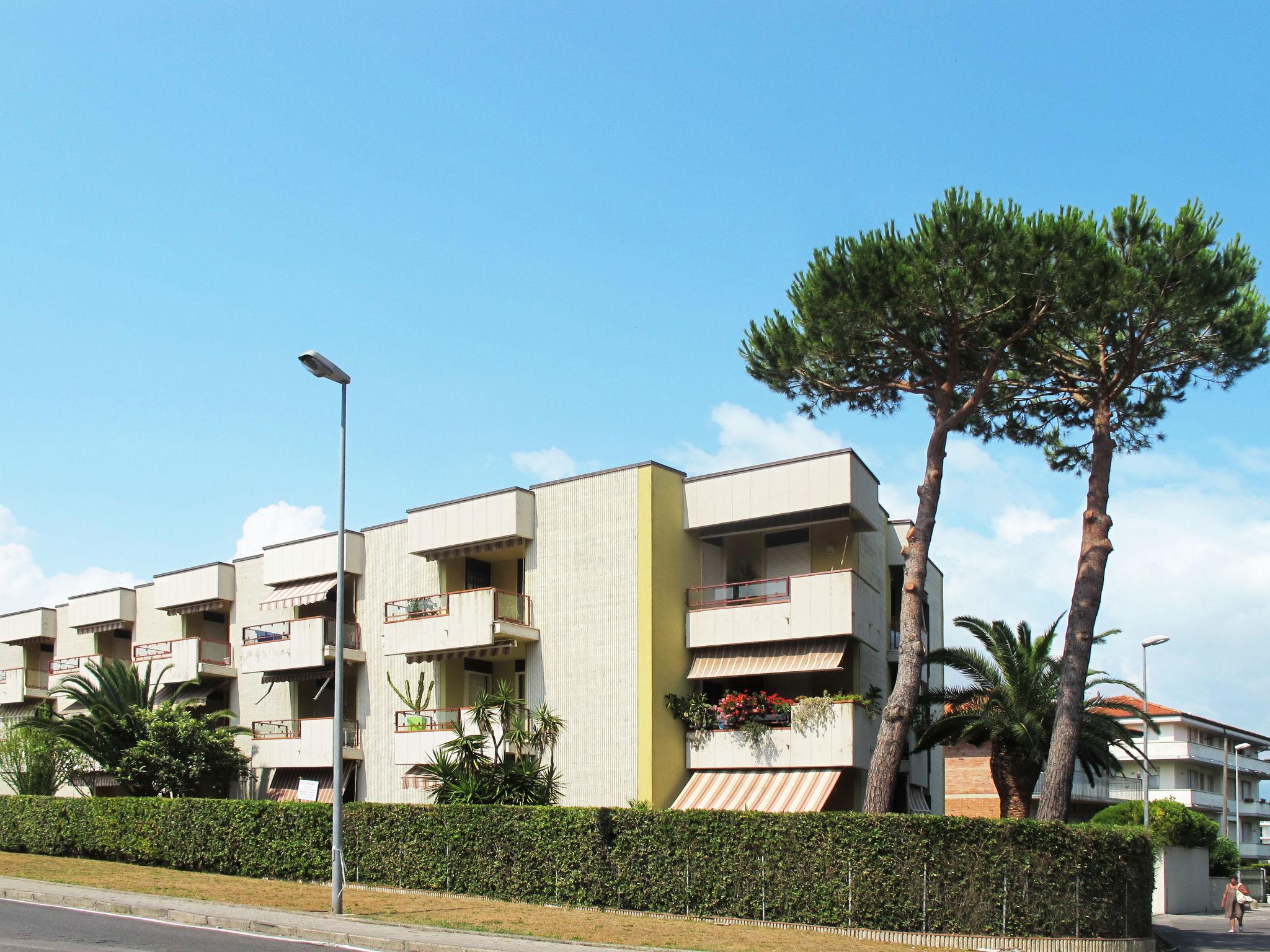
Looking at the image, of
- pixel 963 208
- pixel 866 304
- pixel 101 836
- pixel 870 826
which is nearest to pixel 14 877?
pixel 101 836

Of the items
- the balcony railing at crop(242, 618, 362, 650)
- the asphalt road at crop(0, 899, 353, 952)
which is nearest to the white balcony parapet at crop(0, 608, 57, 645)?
the balcony railing at crop(242, 618, 362, 650)

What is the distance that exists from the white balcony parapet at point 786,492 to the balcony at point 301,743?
12.4 meters

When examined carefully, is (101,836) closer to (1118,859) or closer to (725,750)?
(725,750)

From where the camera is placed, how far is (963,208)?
2606 centimetres

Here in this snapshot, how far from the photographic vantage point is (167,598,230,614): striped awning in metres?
40.9

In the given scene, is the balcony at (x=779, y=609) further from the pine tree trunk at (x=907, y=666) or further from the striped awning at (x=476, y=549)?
the striped awning at (x=476, y=549)

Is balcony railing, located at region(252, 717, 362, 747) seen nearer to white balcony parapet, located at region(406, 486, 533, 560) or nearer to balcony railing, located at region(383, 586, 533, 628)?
balcony railing, located at region(383, 586, 533, 628)

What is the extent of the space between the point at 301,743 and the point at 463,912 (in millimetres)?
14350

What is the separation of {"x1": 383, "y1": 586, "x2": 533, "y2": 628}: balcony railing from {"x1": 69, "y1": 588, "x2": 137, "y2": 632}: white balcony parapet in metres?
14.7

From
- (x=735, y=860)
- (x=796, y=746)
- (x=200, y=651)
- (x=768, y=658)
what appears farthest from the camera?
(x=200, y=651)

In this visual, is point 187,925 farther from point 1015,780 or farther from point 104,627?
point 104,627

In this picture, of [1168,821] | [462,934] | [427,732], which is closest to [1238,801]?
[1168,821]

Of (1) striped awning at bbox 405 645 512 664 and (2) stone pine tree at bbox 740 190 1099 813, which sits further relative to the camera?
(1) striped awning at bbox 405 645 512 664

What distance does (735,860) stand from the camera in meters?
24.1
